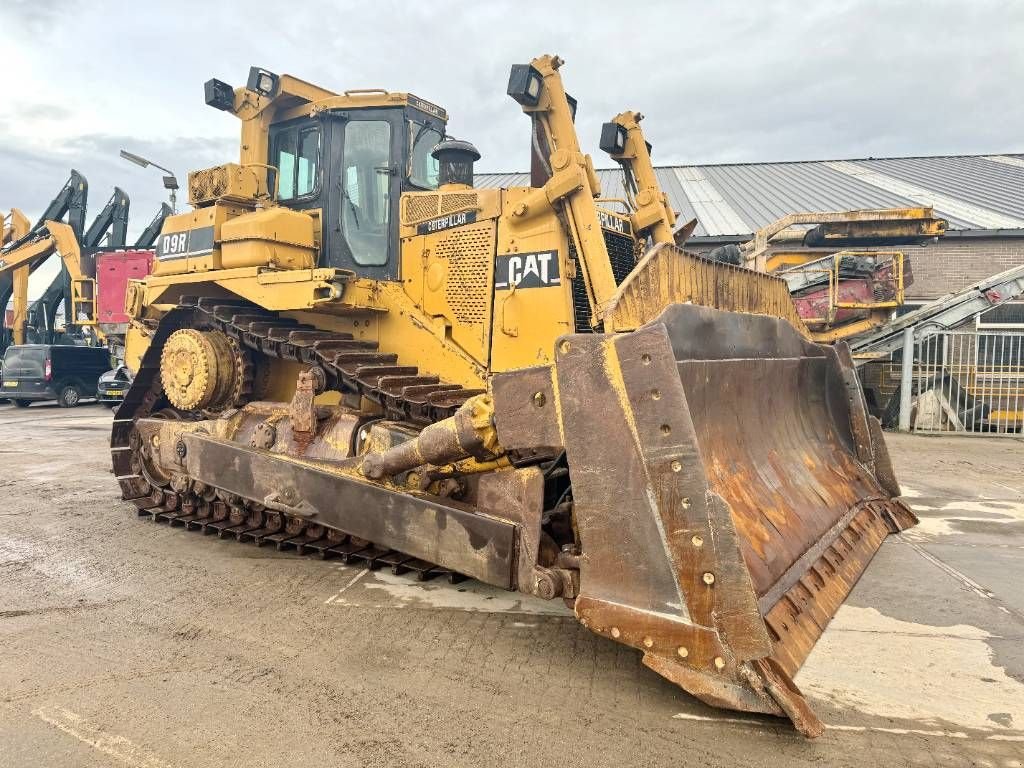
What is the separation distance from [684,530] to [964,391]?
13.0 meters

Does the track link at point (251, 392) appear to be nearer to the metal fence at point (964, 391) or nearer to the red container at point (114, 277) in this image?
the metal fence at point (964, 391)

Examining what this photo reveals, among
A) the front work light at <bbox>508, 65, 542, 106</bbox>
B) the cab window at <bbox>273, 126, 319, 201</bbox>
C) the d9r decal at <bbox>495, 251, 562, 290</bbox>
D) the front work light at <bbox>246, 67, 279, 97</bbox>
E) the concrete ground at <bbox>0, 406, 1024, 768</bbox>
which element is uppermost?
the front work light at <bbox>246, 67, 279, 97</bbox>

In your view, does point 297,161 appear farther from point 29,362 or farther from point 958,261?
point 958,261

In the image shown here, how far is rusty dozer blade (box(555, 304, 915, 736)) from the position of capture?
8.11 ft

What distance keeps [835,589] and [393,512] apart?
234cm

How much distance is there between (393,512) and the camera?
150 inches

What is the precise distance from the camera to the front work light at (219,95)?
19.1ft

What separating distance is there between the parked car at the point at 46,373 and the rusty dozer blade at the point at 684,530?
18.0 m

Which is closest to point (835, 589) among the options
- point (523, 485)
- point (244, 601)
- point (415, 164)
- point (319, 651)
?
point (523, 485)

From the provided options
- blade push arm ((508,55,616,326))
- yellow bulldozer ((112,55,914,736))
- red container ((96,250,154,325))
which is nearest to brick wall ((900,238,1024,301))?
yellow bulldozer ((112,55,914,736))

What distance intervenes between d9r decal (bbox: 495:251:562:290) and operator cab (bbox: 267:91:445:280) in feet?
3.40

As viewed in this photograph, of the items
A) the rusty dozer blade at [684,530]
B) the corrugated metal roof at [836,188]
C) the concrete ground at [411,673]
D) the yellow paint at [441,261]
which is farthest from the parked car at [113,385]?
the rusty dozer blade at [684,530]

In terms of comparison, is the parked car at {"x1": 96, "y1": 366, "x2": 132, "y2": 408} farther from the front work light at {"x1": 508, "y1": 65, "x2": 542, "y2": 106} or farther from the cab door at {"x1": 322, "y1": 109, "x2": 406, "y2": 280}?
the front work light at {"x1": 508, "y1": 65, "x2": 542, "y2": 106}

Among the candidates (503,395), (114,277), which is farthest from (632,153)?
(114,277)
